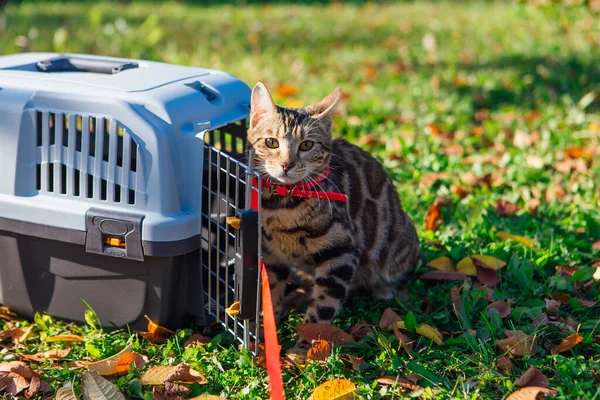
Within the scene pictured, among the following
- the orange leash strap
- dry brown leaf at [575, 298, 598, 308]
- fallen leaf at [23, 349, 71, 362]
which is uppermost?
the orange leash strap

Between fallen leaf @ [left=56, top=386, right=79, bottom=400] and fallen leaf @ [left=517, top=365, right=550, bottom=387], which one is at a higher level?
fallen leaf @ [left=517, top=365, right=550, bottom=387]

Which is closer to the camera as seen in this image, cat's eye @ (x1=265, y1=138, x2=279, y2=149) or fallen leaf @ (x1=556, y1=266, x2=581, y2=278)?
cat's eye @ (x1=265, y1=138, x2=279, y2=149)

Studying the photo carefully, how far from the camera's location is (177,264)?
2414 millimetres

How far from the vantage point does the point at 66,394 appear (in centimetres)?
213

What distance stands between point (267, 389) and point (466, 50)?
4.83m

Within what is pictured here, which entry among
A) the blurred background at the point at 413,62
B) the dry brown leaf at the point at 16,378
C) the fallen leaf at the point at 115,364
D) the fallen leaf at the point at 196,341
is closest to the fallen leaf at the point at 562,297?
the blurred background at the point at 413,62

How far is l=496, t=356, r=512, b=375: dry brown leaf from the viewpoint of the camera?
2.21 m

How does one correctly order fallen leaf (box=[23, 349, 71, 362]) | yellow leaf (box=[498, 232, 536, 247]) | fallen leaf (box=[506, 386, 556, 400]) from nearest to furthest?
1. fallen leaf (box=[506, 386, 556, 400])
2. fallen leaf (box=[23, 349, 71, 362])
3. yellow leaf (box=[498, 232, 536, 247])

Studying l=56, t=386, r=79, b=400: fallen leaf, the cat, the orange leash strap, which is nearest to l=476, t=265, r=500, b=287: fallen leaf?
the cat

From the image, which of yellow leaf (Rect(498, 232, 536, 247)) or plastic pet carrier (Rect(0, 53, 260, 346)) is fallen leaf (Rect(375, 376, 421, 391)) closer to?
plastic pet carrier (Rect(0, 53, 260, 346))

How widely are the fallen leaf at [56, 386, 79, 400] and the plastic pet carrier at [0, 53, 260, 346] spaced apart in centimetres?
40

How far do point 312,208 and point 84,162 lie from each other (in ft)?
2.61

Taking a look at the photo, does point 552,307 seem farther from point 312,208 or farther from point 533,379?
point 312,208

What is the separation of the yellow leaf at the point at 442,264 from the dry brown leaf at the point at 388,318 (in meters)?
0.46
